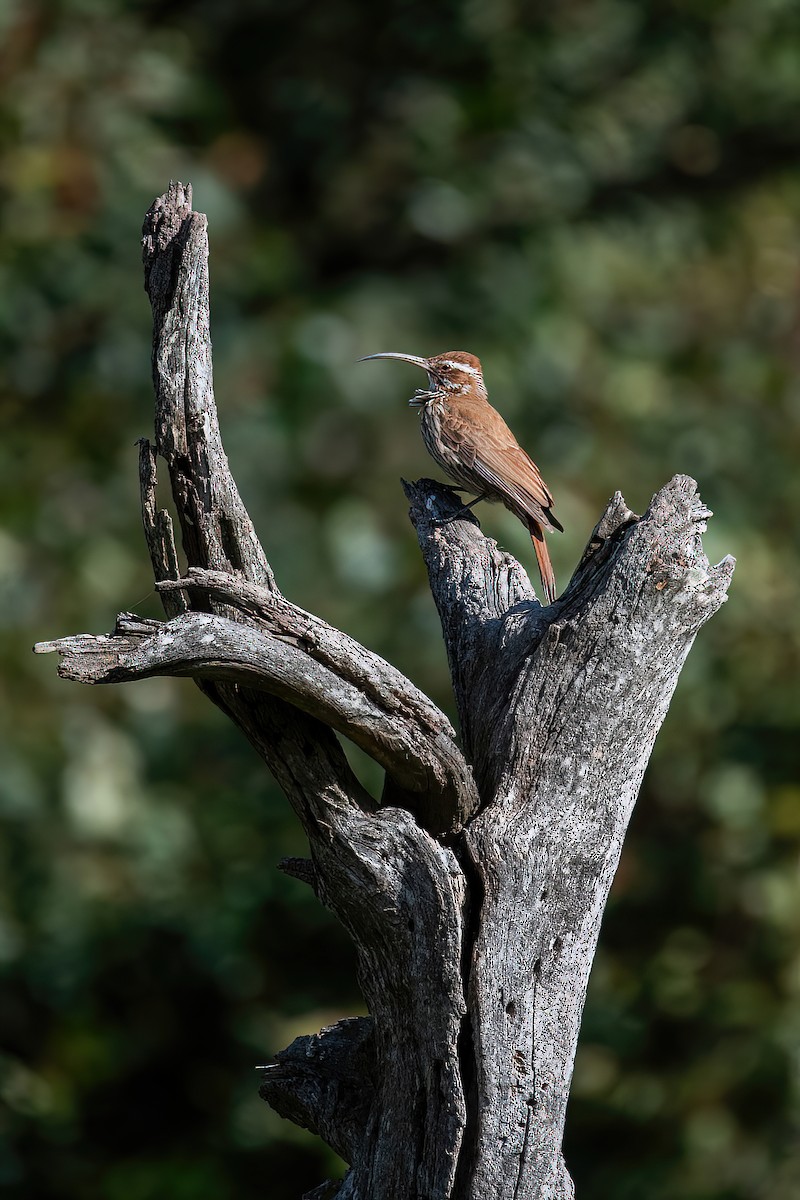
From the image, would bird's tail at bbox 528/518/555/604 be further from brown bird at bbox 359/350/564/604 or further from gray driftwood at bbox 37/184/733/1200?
gray driftwood at bbox 37/184/733/1200

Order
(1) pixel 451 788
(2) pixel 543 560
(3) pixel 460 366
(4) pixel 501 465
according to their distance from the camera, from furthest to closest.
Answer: (3) pixel 460 366, (4) pixel 501 465, (2) pixel 543 560, (1) pixel 451 788

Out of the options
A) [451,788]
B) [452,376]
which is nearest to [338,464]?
[452,376]

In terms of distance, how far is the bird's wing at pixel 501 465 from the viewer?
181 inches

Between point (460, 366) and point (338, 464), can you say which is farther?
point (338, 464)

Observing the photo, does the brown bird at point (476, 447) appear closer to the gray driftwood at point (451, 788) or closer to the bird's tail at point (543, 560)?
the bird's tail at point (543, 560)

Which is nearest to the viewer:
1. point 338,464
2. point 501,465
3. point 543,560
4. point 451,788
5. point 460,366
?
point 451,788

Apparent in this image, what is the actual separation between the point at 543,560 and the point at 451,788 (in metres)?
1.80

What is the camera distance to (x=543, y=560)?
14.7 feet

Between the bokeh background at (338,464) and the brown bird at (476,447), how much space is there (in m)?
2.00

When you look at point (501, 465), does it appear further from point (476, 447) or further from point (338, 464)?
point (338, 464)

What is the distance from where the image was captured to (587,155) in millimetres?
8375

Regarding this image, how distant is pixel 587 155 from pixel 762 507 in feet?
7.66

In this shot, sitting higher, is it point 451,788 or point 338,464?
point 338,464

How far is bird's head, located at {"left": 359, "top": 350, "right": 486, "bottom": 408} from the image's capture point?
16.2ft
